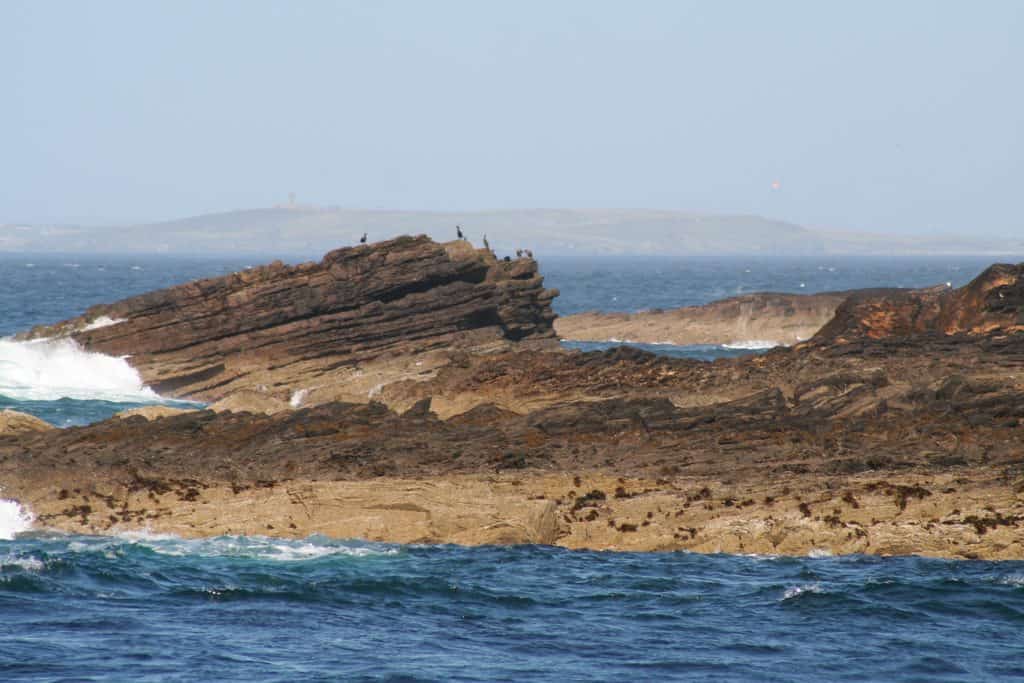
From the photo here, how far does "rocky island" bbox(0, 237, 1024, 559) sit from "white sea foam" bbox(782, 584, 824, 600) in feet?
8.38

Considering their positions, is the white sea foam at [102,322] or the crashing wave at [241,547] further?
the white sea foam at [102,322]

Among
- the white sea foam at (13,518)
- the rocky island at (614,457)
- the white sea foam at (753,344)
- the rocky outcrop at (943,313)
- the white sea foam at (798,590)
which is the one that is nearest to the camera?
the white sea foam at (798,590)

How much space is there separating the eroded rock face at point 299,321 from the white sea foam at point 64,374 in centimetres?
53

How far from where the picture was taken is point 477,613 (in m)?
22.7

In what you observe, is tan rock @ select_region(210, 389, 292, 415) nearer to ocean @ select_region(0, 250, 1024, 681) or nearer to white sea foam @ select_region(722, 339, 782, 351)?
ocean @ select_region(0, 250, 1024, 681)

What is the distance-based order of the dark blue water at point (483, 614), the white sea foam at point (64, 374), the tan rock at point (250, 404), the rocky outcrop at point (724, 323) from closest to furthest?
the dark blue water at point (483, 614), the tan rock at point (250, 404), the white sea foam at point (64, 374), the rocky outcrop at point (724, 323)

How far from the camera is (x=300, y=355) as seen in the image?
54.9 meters

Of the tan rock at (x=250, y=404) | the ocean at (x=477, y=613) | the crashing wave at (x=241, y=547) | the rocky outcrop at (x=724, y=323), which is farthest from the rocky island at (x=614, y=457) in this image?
the rocky outcrop at (x=724, y=323)

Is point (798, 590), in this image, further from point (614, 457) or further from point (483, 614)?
point (614, 457)

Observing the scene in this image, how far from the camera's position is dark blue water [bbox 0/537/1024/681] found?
19641 millimetres

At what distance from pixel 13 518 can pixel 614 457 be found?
12.2 meters

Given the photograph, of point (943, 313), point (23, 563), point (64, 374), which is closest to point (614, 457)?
point (23, 563)

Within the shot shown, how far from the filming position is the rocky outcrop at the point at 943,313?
49.0m

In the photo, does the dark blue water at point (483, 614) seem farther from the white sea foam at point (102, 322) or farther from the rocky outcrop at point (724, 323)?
the rocky outcrop at point (724, 323)
